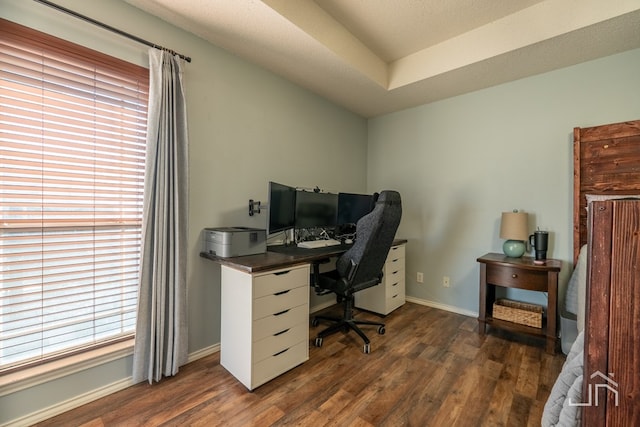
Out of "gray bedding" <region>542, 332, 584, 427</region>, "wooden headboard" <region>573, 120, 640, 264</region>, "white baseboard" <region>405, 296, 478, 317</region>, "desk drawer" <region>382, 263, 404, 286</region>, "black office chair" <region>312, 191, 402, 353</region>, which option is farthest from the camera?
"white baseboard" <region>405, 296, 478, 317</region>

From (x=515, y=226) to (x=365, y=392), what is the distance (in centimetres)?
189

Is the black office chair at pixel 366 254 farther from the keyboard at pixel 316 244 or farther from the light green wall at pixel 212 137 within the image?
the light green wall at pixel 212 137

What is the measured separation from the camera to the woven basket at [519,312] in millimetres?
2257

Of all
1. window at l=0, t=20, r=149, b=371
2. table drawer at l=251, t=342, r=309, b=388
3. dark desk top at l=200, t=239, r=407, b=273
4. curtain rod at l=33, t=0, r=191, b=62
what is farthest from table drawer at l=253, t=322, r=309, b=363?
curtain rod at l=33, t=0, r=191, b=62

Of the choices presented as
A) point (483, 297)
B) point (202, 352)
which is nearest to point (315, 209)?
point (202, 352)

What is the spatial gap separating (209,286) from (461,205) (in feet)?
8.53

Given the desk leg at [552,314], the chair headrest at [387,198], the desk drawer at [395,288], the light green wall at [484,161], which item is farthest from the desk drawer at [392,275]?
the desk leg at [552,314]

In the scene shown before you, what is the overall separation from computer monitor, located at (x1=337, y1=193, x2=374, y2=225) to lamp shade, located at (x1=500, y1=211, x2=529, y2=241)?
4.12 ft

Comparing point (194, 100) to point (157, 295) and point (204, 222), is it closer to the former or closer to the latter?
point (204, 222)

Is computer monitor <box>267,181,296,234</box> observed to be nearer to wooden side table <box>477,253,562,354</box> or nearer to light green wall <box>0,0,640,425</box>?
light green wall <box>0,0,640,425</box>

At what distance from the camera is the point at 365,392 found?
167 centimetres

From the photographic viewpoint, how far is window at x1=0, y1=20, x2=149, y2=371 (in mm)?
1355

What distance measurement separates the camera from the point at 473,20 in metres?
2.16

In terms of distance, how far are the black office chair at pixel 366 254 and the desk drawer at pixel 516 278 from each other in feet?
3.41
